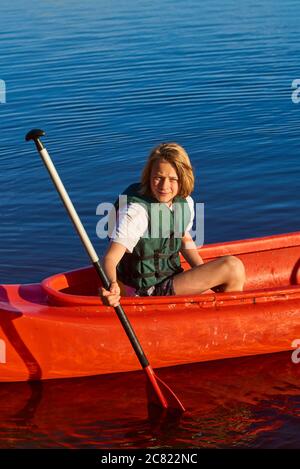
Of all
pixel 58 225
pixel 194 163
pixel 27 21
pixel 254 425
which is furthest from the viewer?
pixel 27 21

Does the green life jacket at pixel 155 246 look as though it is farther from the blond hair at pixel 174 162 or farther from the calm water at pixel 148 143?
the calm water at pixel 148 143

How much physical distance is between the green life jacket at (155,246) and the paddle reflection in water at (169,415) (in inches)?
22.5

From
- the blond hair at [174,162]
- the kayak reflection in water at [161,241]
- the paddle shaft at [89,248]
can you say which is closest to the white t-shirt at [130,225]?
the kayak reflection in water at [161,241]

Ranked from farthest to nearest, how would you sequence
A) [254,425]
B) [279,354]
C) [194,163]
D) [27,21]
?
[27,21], [194,163], [279,354], [254,425]

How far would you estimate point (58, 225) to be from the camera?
7.20 meters

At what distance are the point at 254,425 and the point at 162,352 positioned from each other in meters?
0.77

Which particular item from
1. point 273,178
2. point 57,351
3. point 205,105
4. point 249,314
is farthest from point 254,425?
point 205,105

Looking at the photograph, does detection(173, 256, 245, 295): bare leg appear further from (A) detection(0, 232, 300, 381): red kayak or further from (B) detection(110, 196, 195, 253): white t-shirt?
(B) detection(110, 196, 195, 253): white t-shirt

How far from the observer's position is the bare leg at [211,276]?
16.2 feet

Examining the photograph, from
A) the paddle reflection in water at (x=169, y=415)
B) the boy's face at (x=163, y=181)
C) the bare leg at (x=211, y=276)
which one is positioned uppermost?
the boy's face at (x=163, y=181)

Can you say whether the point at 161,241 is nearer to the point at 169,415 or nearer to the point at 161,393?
Answer: the point at 161,393

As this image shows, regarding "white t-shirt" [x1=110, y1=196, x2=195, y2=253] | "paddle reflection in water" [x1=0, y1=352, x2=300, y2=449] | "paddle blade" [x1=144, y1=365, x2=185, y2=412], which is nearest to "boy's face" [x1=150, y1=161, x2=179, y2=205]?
"white t-shirt" [x1=110, y1=196, x2=195, y2=253]

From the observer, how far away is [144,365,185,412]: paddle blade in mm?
4570
